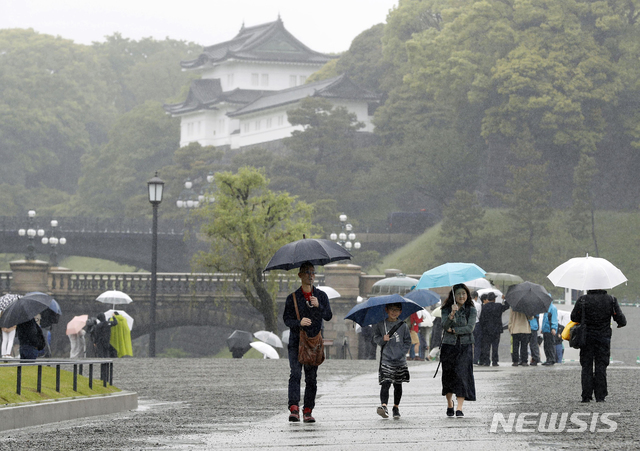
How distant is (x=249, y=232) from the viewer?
1427 inches

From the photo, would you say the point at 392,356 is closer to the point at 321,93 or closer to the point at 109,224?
the point at 321,93

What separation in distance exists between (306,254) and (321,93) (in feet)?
219

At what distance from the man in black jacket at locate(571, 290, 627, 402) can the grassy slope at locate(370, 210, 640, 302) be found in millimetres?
42329

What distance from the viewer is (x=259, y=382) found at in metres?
19.9

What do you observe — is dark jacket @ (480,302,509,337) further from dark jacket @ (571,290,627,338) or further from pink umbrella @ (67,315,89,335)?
pink umbrella @ (67,315,89,335)

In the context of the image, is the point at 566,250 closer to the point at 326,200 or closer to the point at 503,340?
the point at 326,200

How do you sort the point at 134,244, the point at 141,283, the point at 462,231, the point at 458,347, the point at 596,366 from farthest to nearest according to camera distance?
the point at 134,244 → the point at 462,231 → the point at 141,283 → the point at 596,366 → the point at 458,347

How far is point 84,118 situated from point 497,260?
2093 inches

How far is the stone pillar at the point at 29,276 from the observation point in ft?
138

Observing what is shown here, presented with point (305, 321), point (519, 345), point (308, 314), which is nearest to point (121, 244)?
point (519, 345)

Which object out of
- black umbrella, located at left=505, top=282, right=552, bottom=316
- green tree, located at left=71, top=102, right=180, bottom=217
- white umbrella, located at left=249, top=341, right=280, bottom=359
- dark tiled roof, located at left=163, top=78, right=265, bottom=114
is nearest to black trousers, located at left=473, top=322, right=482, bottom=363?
black umbrella, located at left=505, top=282, right=552, bottom=316

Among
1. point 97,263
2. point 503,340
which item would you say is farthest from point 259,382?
point 97,263

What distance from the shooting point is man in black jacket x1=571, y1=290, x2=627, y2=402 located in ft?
45.7

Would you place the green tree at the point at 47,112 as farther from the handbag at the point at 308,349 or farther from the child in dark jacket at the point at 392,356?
the handbag at the point at 308,349
